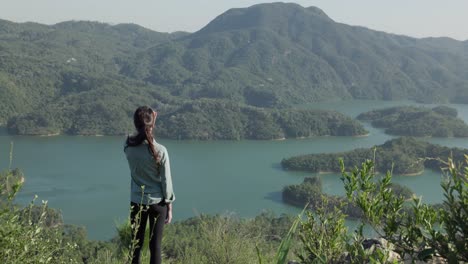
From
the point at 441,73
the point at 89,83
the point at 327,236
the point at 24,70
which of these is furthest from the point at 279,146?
the point at 441,73

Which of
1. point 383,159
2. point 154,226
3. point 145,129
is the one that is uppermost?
point 145,129

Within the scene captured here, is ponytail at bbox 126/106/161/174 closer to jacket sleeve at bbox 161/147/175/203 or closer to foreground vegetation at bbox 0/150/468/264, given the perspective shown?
jacket sleeve at bbox 161/147/175/203

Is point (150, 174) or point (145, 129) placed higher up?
point (145, 129)

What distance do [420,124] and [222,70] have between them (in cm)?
4148

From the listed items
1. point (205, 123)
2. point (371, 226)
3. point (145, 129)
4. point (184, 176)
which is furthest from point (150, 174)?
point (205, 123)

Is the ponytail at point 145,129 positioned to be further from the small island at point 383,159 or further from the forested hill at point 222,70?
the forested hill at point 222,70

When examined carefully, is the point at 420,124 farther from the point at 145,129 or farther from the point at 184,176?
the point at 145,129

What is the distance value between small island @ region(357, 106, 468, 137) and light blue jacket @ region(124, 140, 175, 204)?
48.3 metres

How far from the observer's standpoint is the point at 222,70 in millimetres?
82625

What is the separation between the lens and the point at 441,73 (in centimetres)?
9356

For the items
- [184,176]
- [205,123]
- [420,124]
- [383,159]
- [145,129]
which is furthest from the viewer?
[205,123]

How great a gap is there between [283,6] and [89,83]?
242 feet

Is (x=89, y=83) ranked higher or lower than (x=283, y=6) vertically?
lower

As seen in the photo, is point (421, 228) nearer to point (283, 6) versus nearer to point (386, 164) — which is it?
point (386, 164)
